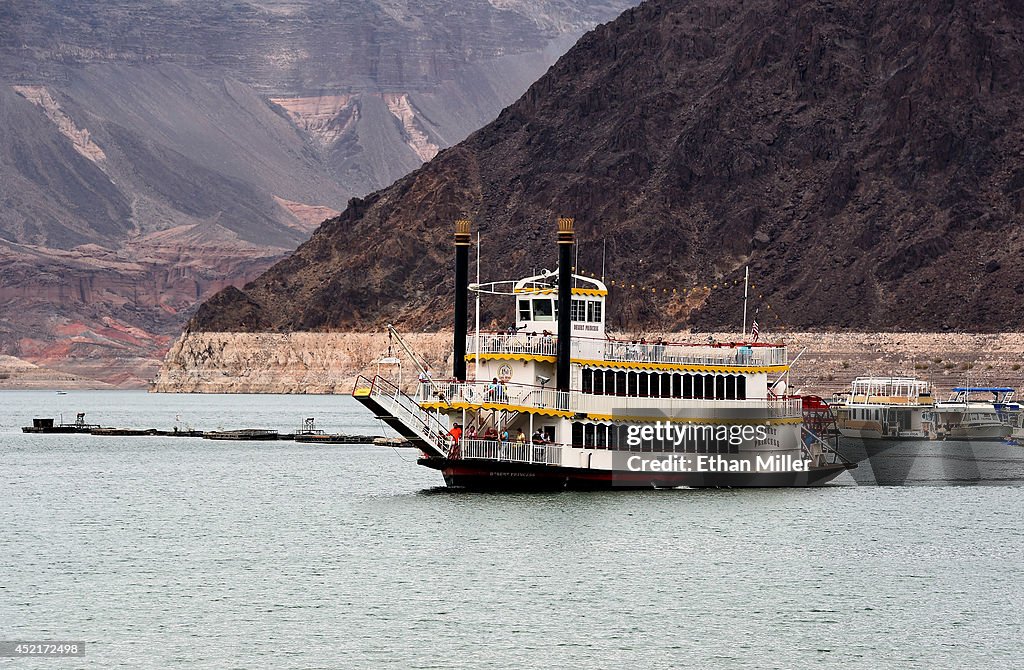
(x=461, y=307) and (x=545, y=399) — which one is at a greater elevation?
(x=461, y=307)

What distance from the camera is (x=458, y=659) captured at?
48500 millimetres

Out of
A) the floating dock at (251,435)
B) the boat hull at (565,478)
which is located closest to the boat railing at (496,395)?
the boat hull at (565,478)

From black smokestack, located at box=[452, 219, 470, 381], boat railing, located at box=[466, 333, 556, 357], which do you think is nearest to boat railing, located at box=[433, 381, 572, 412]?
boat railing, located at box=[466, 333, 556, 357]

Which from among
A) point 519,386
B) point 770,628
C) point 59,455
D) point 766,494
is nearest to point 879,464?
point 766,494

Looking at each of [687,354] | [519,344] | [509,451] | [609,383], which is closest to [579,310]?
→ [519,344]

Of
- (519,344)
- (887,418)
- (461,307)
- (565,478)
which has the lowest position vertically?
(565,478)

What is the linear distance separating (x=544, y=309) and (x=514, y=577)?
70.7 ft

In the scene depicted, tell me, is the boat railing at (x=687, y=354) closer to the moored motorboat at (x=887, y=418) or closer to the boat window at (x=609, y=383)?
the boat window at (x=609, y=383)

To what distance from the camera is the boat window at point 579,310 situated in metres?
79.6

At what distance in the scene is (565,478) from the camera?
3056 inches

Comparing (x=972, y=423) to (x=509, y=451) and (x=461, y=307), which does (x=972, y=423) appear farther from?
(x=509, y=451)

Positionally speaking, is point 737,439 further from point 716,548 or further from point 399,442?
point 399,442

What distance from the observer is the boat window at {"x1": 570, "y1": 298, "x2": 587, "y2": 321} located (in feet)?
261

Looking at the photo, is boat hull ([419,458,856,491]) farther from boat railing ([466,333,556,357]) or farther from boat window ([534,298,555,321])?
boat window ([534,298,555,321])
